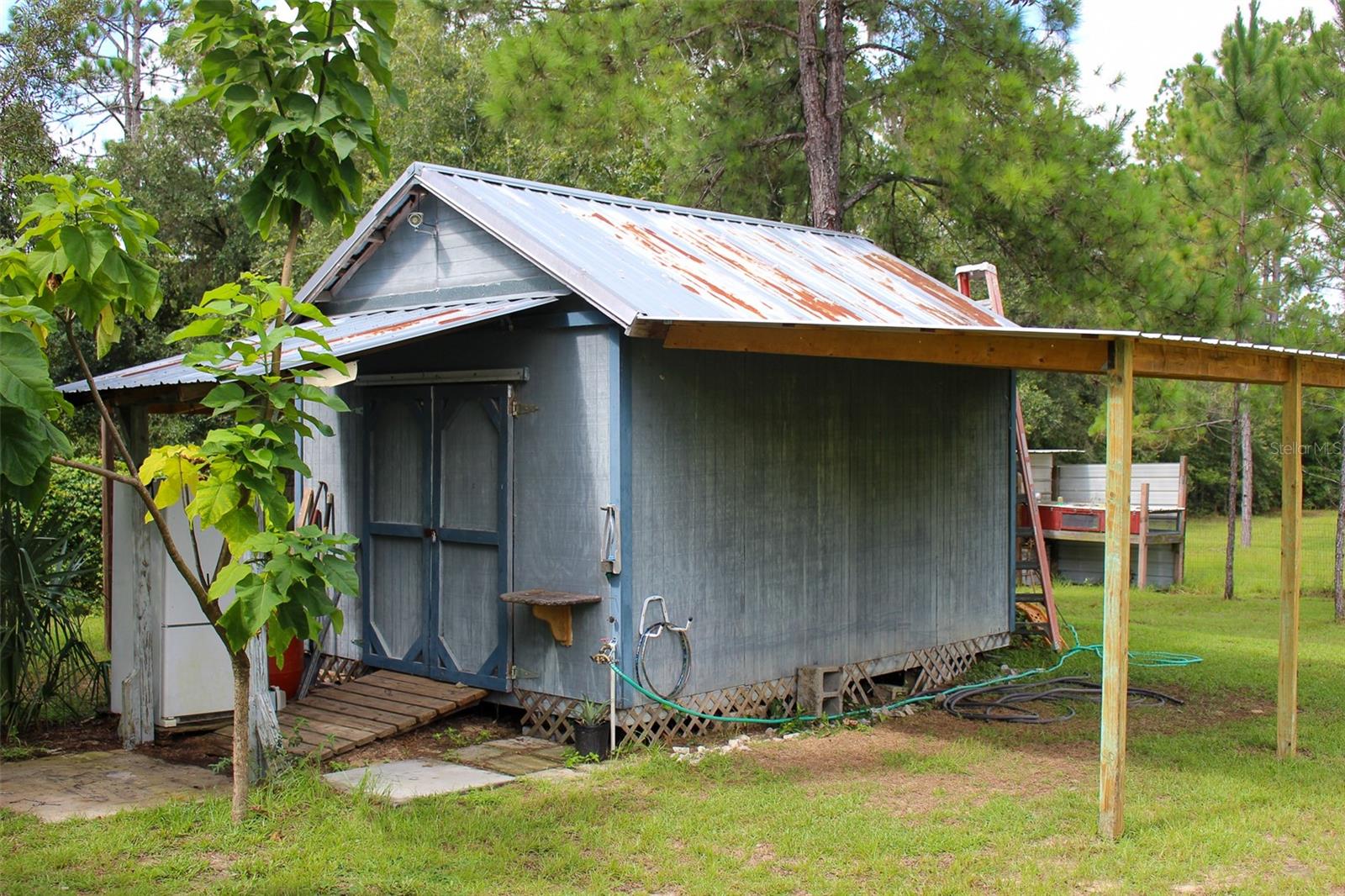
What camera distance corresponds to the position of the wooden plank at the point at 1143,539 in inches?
646

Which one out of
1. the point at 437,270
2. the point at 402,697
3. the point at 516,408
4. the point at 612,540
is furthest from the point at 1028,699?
the point at 437,270

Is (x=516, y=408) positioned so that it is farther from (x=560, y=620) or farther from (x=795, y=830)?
(x=795, y=830)

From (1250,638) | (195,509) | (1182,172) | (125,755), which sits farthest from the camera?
(1182,172)

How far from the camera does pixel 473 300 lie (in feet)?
26.3

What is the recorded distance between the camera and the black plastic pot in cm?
703

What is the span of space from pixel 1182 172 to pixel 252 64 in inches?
A: 473

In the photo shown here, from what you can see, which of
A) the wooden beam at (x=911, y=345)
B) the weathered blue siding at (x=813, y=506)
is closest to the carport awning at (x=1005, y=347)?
the wooden beam at (x=911, y=345)

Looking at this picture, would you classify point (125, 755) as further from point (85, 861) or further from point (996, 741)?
point (996, 741)

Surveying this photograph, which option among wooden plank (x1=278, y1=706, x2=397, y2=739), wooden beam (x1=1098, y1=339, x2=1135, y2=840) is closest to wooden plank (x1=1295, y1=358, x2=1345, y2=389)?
wooden beam (x1=1098, y1=339, x2=1135, y2=840)

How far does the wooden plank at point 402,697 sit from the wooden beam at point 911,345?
2686mm

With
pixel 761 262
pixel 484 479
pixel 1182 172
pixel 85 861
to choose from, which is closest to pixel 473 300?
pixel 484 479

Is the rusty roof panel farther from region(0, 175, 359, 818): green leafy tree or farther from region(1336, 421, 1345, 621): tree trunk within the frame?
region(1336, 421, 1345, 621): tree trunk

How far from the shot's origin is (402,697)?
780 cm

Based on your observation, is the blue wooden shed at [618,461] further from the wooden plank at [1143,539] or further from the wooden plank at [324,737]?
the wooden plank at [1143,539]
